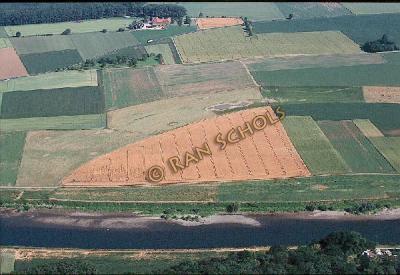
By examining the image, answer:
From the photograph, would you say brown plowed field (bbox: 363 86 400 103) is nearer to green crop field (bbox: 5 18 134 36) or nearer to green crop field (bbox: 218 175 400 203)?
green crop field (bbox: 218 175 400 203)

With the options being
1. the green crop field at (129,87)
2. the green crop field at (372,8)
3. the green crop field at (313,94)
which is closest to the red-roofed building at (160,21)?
the green crop field at (129,87)

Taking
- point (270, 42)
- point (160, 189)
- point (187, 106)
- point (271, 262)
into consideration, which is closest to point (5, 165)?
point (160, 189)

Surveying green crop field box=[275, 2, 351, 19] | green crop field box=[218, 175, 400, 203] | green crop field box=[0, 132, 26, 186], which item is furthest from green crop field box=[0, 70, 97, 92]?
green crop field box=[275, 2, 351, 19]

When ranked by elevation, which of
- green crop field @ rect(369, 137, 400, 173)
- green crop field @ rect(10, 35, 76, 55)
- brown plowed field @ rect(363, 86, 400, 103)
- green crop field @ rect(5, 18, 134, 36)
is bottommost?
green crop field @ rect(5, 18, 134, 36)

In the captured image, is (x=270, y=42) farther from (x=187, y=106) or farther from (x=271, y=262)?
(x=271, y=262)

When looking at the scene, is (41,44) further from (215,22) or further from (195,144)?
(195,144)

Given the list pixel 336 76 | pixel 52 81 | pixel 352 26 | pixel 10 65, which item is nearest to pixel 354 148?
pixel 336 76

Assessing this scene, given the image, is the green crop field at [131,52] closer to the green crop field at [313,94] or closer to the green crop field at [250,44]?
the green crop field at [250,44]
